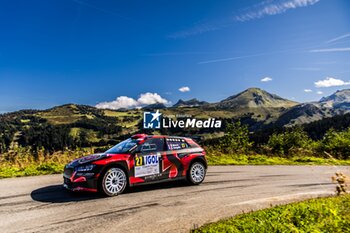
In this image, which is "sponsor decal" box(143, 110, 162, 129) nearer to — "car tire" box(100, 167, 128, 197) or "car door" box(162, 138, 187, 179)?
"car door" box(162, 138, 187, 179)

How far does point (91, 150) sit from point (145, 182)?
8882mm

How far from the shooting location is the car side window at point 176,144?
10352 mm

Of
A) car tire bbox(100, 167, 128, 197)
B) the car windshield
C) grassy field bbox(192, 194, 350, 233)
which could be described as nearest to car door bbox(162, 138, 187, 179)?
the car windshield

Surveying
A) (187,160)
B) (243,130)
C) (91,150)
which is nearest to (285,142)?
(243,130)

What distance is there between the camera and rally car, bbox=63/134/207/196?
8500 millimetres

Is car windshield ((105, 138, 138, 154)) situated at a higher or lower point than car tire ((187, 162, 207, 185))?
higher

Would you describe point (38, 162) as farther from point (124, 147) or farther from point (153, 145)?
point (153, 145)

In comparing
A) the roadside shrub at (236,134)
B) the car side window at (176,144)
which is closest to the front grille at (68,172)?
the car side window at (176,144)

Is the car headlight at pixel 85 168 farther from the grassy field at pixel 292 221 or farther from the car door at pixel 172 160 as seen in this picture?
the grassy field at pixel 292 221

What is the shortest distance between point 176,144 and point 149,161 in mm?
1407

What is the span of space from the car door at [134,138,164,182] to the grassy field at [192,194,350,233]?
364 cm

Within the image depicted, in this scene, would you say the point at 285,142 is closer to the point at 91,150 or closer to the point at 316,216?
the point at 91,150

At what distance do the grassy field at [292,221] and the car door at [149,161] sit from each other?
11.9 ft

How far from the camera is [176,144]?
10.6 metres
